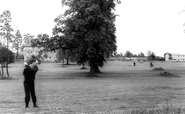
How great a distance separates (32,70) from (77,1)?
32.6 metres

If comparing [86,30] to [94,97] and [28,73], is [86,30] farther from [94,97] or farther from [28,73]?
[28,73]

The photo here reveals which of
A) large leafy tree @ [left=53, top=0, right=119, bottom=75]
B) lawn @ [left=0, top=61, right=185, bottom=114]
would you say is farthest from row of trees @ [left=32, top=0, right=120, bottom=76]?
lawn @ [left=0, top=61, right=185, bottom=114]

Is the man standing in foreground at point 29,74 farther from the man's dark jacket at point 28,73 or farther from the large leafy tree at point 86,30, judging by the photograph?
the large leafy tree at point 86,30

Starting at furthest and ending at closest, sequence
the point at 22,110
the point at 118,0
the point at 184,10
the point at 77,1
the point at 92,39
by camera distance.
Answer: the point at 118,0
the point at 77,1
the point at 92,39
the point at 184,10
the point at 22,110

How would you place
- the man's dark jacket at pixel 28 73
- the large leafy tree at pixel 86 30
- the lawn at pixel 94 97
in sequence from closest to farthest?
the man's dark jacket at pixel 28 73 < the lawn at pixel 94 97 < the large leafy tree at pixel 86 30

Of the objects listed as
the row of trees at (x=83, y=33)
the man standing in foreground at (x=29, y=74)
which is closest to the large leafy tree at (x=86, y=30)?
the row of trees at (x=83, y=33)

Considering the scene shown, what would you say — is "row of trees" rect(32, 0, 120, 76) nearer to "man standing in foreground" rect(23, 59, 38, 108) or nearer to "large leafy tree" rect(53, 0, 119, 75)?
"large leafy tree" rect(53, 0, 119, 75)

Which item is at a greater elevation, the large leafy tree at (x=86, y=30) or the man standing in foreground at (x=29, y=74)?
the large leafy tree at (x=86, y=30)

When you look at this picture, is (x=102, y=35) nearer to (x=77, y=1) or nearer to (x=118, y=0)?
(x=77, y=1)

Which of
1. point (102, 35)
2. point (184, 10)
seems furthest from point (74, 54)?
point (184, 10)

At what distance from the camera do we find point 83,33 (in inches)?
1677

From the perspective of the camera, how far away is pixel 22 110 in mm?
11219

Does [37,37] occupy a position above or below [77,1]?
below

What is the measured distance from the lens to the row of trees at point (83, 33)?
4109 centimetres
